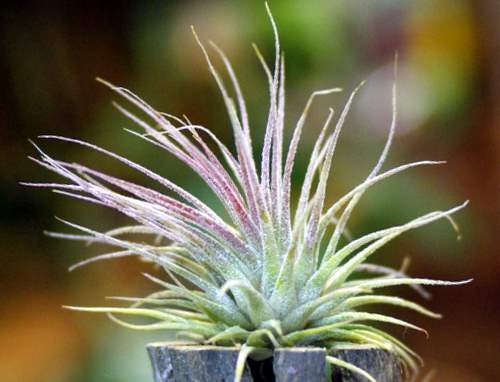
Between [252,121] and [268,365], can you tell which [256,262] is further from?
[252,121]

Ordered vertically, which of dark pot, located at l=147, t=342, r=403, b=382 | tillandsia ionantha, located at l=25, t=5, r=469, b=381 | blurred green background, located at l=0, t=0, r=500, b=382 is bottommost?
dark pot, located at l=147, t=342, r=403, b=382

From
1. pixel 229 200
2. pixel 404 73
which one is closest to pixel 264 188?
pixel 229 200

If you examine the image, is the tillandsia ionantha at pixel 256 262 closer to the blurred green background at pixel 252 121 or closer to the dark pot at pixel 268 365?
the dark pot at pixel 268 365

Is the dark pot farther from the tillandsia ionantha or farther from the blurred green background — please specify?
the blurred green background

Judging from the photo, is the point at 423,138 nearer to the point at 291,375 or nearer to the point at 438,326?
the point at 438,326

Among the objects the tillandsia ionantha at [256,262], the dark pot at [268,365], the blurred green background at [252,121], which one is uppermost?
the blurred green background at [252,121]

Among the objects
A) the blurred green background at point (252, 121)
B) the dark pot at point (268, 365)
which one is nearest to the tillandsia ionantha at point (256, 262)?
the dark pot at point (268, 365)

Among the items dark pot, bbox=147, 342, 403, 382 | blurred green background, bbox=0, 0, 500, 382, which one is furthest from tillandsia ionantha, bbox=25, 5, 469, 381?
blurred green background, bbox=0, 0, 500, 382
